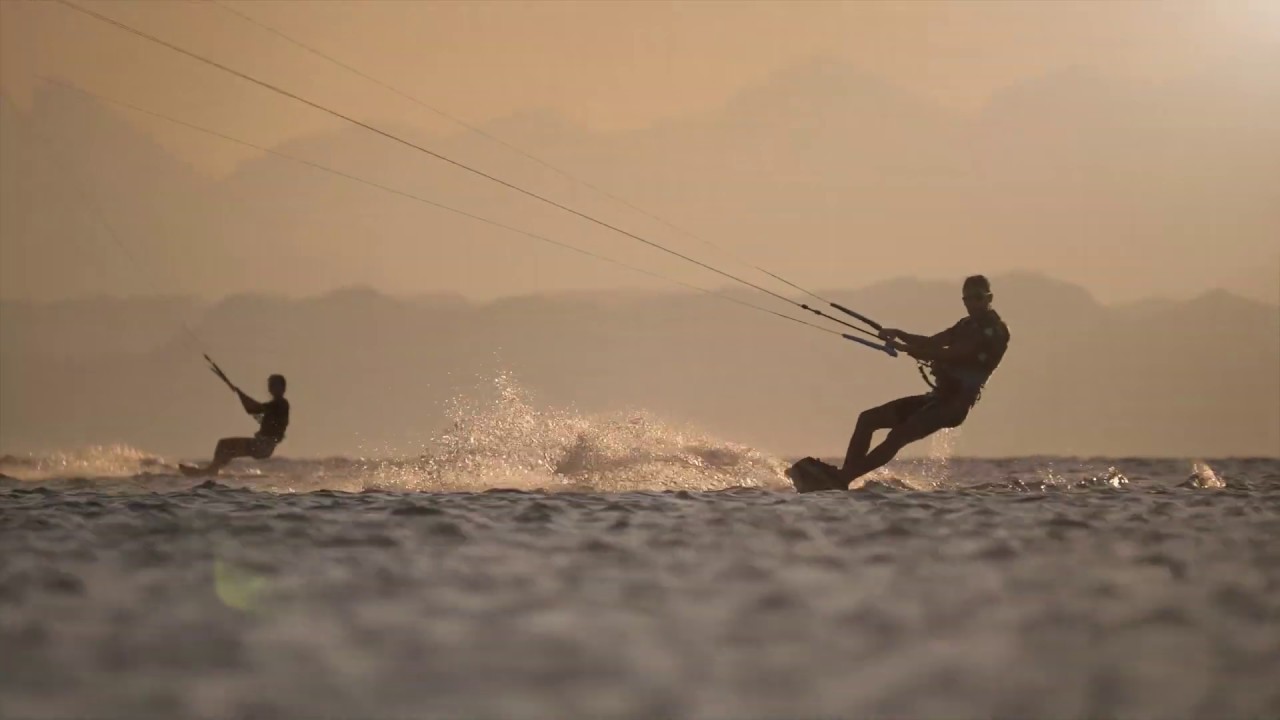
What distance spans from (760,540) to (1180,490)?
26.6 ft

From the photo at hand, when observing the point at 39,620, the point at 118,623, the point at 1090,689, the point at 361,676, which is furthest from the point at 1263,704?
the point at 39,620

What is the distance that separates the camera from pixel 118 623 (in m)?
5.08

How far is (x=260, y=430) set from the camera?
21094mm

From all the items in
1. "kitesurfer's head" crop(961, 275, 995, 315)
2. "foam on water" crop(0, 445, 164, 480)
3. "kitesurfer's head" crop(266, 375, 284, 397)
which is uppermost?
"kitesurfer's head" crop(961, 275, 995, 315)

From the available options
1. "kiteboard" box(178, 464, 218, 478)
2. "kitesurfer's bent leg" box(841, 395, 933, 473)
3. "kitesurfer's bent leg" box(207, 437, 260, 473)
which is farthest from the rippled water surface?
"kitesurfer's bent leg" box(207, 437, 260, 473)

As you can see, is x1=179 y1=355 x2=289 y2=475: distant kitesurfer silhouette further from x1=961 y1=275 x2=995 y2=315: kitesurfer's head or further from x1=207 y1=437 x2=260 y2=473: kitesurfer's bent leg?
x1=961 y1=275 x2=995 y2=315: kitesurfer's head

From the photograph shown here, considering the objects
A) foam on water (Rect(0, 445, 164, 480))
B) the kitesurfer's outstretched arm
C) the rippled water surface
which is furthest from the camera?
foam on water (Rect(0, 445, 164, 480))

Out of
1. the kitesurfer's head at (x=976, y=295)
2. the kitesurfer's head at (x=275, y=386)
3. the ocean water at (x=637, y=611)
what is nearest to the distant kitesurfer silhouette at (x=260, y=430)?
the kitesurfer's head at (x=275, y=386)

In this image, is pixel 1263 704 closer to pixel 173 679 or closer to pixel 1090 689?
pixel 1090 689

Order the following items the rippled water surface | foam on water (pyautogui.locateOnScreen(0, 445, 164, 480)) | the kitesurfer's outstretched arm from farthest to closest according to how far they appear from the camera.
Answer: foam on water (pyautogui.locateOnScreen(0, 445, 164, 480)) → the kitesurfer's outstretched arm → the rippled water surface

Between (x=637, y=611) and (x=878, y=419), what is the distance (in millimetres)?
9354

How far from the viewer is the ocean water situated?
13.0 ft

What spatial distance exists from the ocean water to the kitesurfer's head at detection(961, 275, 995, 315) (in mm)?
3886

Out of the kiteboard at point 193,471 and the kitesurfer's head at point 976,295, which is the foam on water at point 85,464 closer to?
the kiteboard at point 193,471
